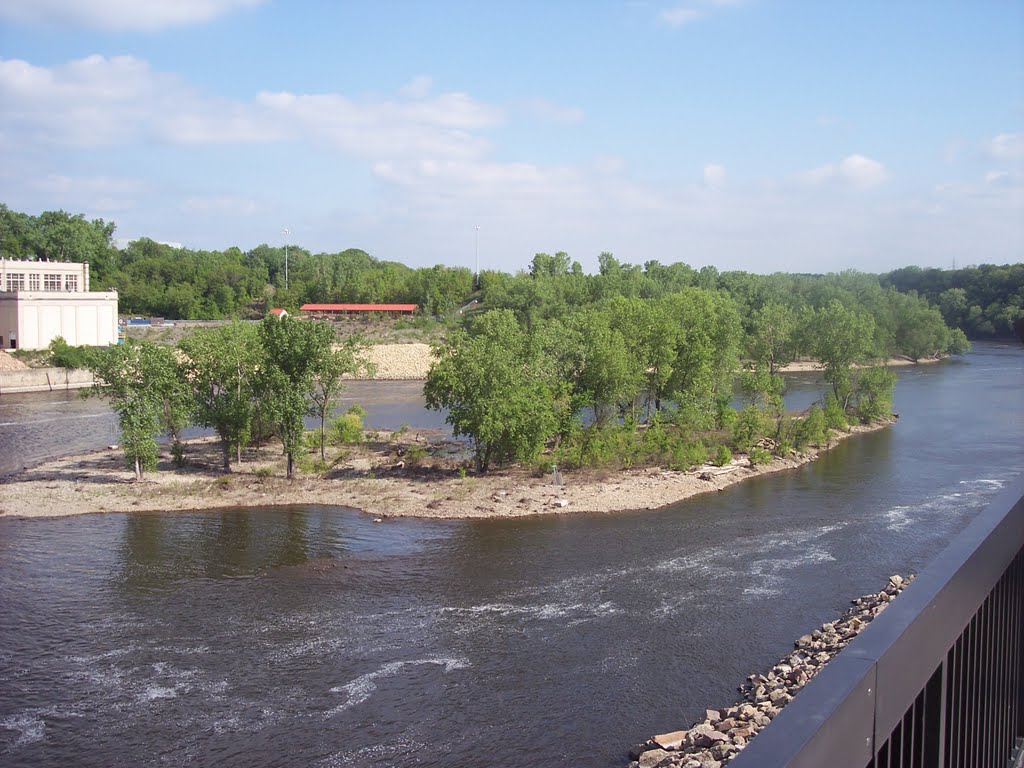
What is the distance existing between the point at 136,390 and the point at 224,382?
2994mm

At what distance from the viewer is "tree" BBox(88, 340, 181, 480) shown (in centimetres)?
2534

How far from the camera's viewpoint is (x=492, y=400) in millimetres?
26234

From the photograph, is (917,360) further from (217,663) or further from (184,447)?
(217,663)

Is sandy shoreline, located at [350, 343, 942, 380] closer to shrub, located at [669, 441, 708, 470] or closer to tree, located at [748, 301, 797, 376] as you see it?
tree, located at [748, 301, 797, 376]

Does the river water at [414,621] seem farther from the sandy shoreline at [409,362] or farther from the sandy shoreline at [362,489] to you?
the sandy shoreline at [409,362]

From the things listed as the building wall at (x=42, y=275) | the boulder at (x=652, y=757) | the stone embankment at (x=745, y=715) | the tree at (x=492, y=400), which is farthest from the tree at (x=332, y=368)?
the building wall at (x=42, y=275)

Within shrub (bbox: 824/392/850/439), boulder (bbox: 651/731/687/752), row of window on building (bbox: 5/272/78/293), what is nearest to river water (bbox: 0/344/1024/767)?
boulder (bbox: 651/731/687/752)

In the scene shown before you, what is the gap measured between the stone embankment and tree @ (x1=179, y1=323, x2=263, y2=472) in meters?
18.5

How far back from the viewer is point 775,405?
34281 millimetres

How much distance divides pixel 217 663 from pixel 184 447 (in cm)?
1759

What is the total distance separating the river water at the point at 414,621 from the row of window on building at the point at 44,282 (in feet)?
158

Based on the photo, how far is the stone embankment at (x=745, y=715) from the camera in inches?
423

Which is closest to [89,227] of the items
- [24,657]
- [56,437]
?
[56,437]

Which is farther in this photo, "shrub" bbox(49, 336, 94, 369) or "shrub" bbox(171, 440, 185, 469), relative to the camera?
"shrub" bbox(49, 336, 94, 369)
